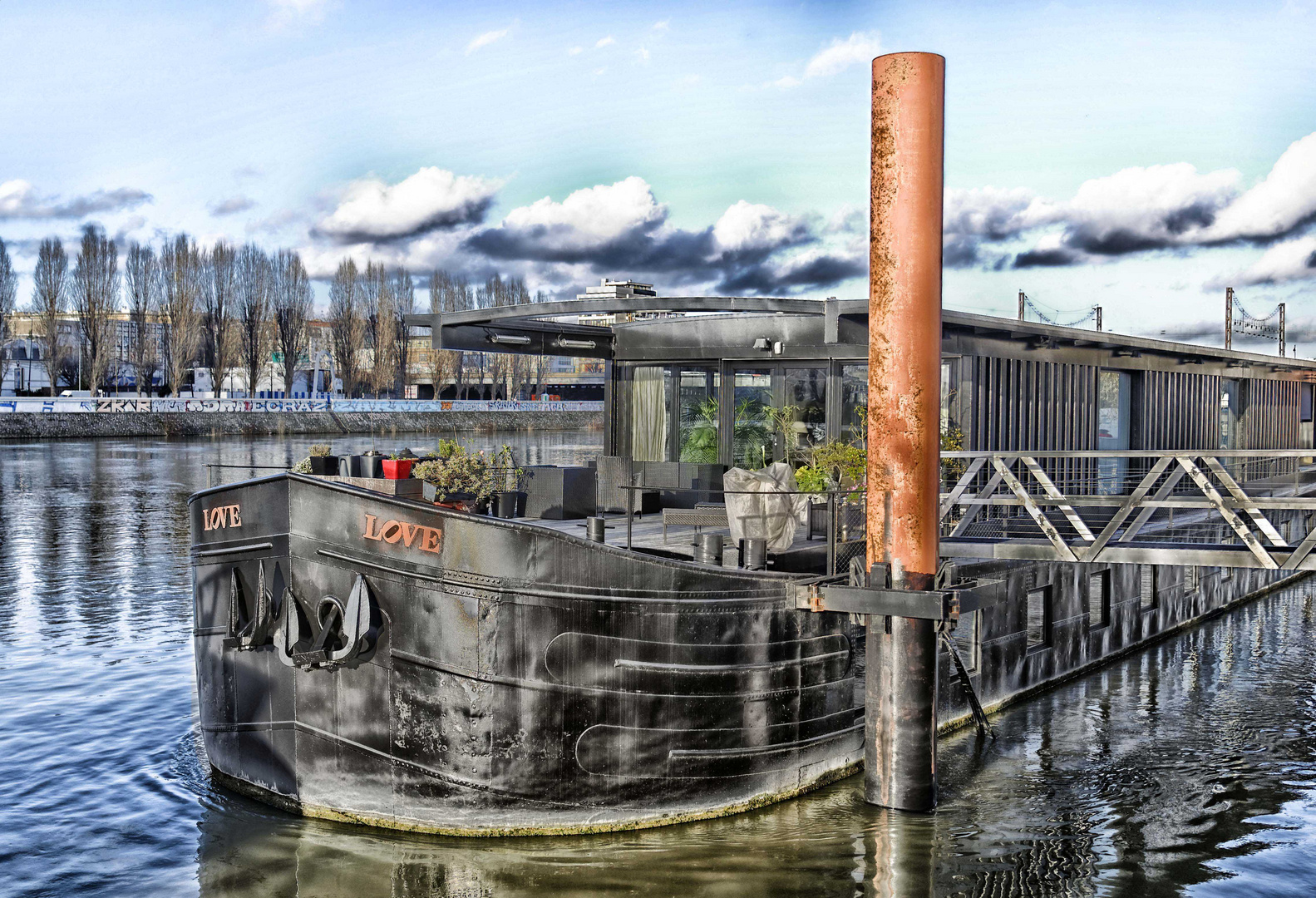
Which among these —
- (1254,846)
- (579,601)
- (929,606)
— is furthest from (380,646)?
(1254,846)

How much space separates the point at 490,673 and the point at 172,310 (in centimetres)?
7165

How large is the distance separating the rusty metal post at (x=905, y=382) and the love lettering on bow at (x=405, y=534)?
3378 millimetres

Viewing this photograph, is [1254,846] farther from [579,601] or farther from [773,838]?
[579,601]

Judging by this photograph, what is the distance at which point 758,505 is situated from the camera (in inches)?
427

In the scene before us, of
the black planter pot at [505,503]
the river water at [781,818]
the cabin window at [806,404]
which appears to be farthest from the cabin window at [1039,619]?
the black planter pot at [505,503]

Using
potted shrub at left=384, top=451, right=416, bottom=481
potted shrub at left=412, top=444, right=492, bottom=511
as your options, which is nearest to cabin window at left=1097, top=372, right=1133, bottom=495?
potted shrub at left=412, top=444, right=492, bottom=511

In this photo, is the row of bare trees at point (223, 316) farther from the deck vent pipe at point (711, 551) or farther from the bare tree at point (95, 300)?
the deck vent pipe at point (711, 551)

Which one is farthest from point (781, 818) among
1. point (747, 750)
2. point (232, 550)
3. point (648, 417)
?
point (648, 417)

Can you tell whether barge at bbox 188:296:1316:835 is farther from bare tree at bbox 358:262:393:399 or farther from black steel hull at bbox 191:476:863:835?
bare tree at bbox 358:262:393:399

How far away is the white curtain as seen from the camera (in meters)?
17.7

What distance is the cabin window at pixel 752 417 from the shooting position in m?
17.0

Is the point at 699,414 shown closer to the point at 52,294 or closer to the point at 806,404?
the point at 806,404

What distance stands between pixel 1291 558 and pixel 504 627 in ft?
23.2

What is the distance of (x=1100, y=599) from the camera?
16062mm
